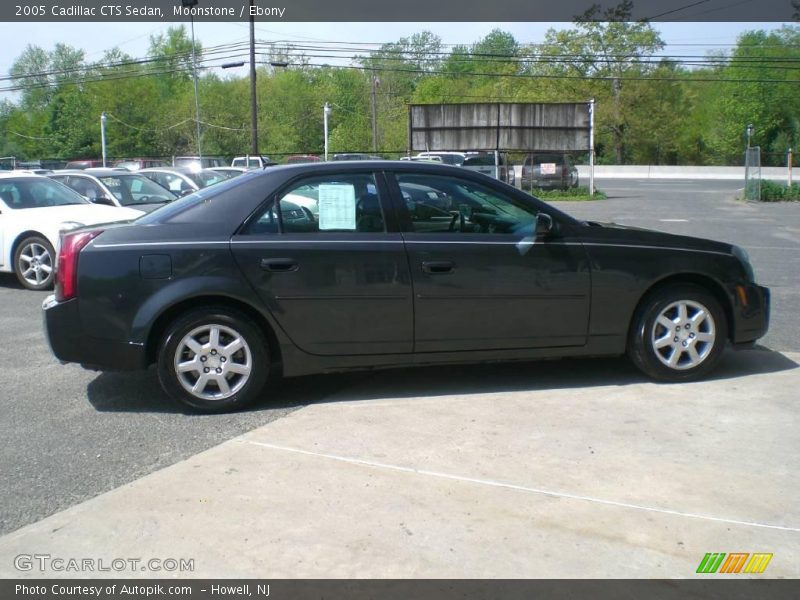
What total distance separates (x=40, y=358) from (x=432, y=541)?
15.7ft

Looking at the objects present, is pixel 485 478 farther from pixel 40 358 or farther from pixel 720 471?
pixel 40 358

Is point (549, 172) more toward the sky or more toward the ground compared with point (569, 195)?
more toward the sky

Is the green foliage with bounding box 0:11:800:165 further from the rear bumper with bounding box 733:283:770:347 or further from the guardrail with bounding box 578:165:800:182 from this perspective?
the rear bumper with bounding box 733:283:770:347

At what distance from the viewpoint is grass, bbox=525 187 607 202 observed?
1366 inches

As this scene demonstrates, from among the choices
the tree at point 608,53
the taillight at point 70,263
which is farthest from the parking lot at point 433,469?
the tree at point 608,53

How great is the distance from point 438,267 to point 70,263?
8.00ft

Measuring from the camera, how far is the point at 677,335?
5.96 meters

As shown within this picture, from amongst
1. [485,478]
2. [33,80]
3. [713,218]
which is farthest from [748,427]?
[33,80]

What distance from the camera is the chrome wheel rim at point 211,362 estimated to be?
17.9 feet

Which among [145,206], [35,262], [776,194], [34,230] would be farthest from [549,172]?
[35,262]

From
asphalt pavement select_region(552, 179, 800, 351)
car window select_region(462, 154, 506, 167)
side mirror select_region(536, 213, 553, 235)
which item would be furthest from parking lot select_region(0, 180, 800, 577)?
car window select_region(462, 154, 506, 167)

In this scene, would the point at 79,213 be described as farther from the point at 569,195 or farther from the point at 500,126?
the point at 569,195

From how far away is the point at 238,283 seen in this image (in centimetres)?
542

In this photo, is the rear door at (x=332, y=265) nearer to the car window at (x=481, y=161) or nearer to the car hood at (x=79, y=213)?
the car hood at (x=79, y=213)
